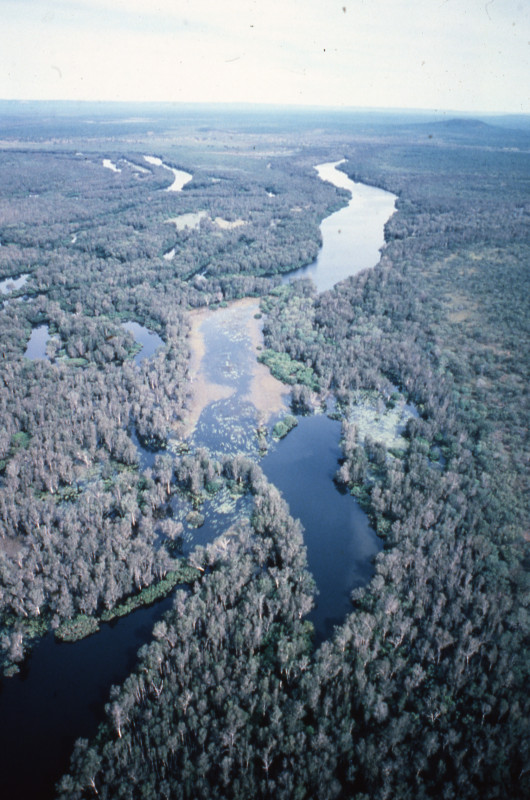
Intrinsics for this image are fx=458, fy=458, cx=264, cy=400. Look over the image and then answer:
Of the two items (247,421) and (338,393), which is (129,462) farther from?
(338,393)

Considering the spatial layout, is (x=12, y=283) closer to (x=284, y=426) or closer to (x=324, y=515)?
(x=284, y=426)

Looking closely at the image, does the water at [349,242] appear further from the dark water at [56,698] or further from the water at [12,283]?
the dark water at [56,698]

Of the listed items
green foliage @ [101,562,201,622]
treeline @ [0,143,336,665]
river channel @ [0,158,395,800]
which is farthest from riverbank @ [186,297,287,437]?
green foliage @ [101,562,201,622]

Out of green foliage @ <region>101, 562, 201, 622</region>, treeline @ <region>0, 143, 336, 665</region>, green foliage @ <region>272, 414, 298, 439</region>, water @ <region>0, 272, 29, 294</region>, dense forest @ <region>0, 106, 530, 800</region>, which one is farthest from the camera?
water @ <region>0, 272, 29, 294</region>

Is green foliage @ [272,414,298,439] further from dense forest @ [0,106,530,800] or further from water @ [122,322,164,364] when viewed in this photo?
water @ [122,322,164,364]

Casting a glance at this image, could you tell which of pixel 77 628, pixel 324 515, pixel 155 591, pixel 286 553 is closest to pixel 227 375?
pixel 324 515

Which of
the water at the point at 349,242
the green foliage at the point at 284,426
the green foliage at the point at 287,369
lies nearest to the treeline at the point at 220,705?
the green foliage at the point at 284,426
